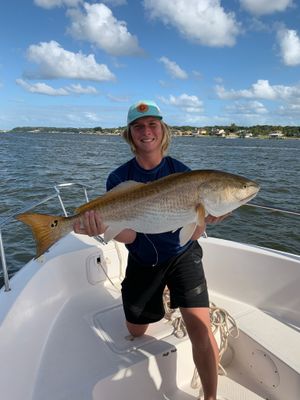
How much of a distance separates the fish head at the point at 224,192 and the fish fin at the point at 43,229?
47.8 inches

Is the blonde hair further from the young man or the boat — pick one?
the boat

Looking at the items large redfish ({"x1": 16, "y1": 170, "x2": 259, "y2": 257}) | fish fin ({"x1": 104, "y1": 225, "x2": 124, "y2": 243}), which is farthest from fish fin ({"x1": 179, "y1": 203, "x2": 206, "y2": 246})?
fish fin ({"x1": 104, "y1": 225, "x2": 124, "y2": 243})

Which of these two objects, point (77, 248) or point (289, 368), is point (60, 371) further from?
point (289, 368)

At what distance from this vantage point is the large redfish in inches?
111

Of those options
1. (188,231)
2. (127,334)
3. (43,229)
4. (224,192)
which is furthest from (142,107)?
(127,334)

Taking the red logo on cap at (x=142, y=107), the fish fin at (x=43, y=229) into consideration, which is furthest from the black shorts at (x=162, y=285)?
the red logo on cap at (x=142, y=107)

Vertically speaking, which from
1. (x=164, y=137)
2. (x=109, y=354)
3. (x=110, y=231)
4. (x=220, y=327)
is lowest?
(x=109, y=354)

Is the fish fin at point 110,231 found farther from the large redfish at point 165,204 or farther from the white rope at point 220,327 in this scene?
the white rope at point 220,327

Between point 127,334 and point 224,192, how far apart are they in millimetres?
1987

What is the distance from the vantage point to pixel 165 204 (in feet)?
9.32

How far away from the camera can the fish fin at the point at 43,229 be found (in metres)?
2.89

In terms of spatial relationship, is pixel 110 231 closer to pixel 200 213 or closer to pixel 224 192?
pixel 200 213

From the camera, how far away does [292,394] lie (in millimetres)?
3328

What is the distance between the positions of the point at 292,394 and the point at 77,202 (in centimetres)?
1161
